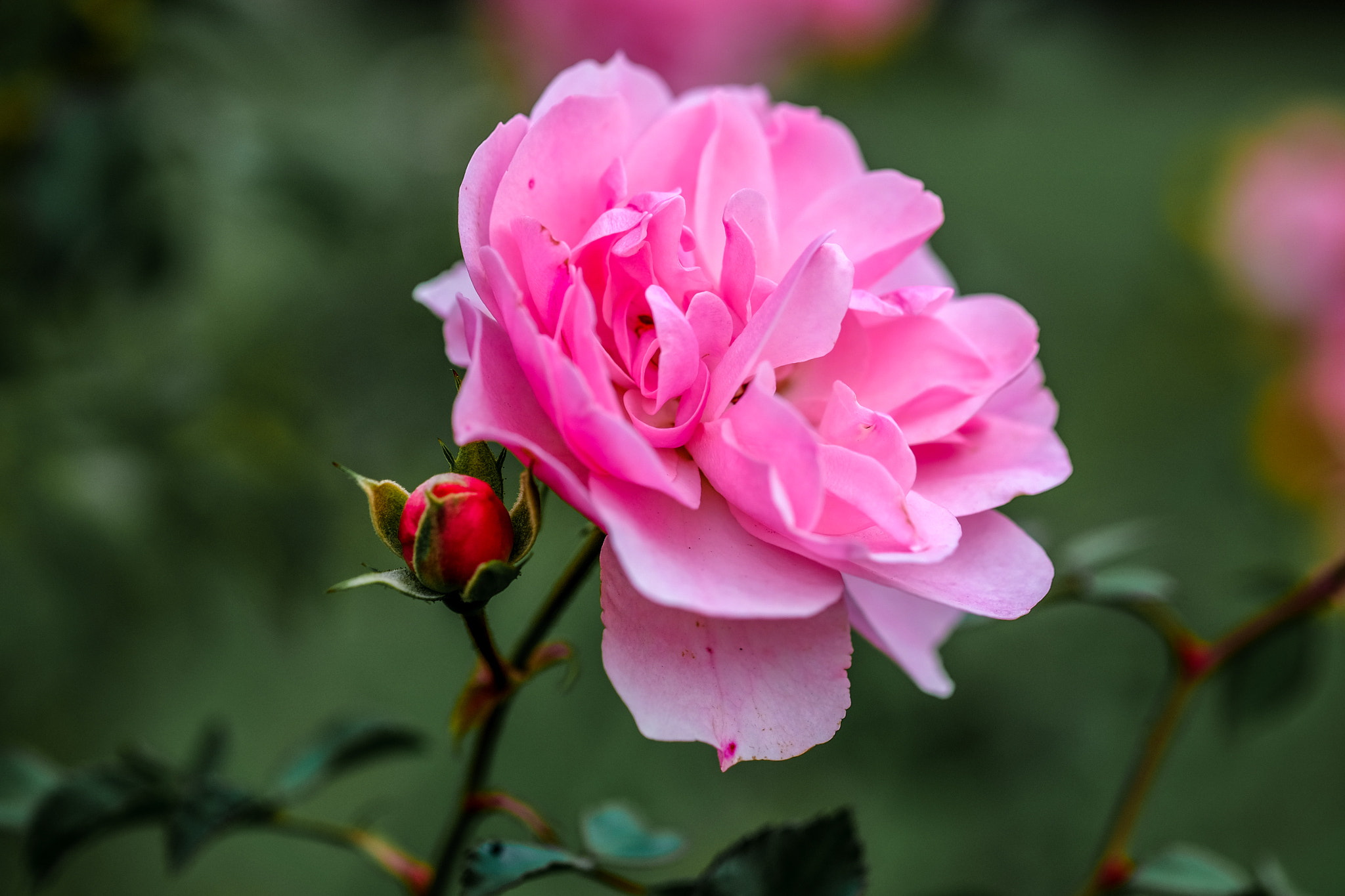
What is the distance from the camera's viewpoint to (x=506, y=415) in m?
0.30

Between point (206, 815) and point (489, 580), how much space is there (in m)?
0.19

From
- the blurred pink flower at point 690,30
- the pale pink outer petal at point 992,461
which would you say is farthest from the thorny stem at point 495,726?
the blurred pink flower at point 690,30

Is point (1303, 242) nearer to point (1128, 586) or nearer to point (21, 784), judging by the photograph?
point (1128, 586)

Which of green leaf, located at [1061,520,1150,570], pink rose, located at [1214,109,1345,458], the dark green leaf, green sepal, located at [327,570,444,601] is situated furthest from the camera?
pink rose, located at [1214,109,1345,458]

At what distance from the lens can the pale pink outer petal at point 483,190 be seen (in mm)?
301

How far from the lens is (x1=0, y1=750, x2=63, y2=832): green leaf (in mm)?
416

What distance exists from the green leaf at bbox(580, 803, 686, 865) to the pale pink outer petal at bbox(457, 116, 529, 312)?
0.20 m

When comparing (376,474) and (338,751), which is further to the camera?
(376,474)

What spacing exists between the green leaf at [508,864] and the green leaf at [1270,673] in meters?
0.32

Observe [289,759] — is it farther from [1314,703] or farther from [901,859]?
[1314,703]

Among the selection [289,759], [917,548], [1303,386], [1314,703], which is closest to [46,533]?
[289,759]

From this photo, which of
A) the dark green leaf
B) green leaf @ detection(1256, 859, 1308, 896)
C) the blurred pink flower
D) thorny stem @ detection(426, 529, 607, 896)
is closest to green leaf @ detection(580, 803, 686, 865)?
thorny stem @ detection(426, 529, 607, 896)

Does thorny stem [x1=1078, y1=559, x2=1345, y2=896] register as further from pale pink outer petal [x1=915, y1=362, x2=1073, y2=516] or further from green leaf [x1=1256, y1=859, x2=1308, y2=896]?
pale pink outer petal [x1=915, y1=362, x2=1073, y2=516]

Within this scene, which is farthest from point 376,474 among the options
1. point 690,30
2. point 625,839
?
point 625,839
